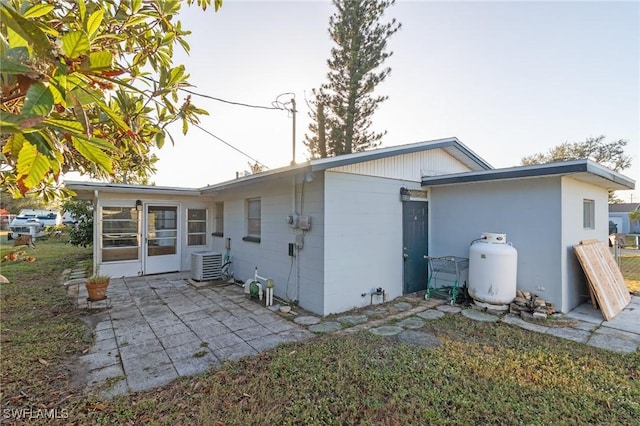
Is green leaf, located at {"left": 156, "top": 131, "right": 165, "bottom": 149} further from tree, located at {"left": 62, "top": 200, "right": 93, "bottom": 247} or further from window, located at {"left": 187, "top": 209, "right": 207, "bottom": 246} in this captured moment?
tree, located at {"left": 62, "top": 200, "right": 93, "bottom": 247}

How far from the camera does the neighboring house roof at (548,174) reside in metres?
4.73

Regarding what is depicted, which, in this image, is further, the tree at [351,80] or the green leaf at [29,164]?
the tree at [351,80]

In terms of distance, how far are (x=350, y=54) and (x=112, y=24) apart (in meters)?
12.8

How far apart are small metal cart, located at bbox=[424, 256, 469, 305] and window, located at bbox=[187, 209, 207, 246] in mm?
6922

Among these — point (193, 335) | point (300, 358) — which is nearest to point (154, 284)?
point (193, 335)

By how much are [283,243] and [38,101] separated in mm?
5471

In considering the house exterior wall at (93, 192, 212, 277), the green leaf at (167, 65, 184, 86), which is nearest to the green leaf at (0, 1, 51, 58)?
the green leaf at (167, 65, 184, 86)

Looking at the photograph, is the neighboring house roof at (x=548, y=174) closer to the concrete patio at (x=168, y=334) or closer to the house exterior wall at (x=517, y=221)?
the house exterior wall at (x=517, y=221)

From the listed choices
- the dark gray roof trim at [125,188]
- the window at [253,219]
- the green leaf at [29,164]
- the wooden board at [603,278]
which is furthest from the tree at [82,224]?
the wooden board at [603,278]

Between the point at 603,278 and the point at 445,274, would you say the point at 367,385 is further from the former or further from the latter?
the point at 603,278

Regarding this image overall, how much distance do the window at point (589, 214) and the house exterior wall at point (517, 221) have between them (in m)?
1.90

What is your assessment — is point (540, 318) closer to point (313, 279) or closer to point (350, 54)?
point (313, 279)

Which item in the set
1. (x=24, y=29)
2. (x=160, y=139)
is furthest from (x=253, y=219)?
(x=24, y=29)

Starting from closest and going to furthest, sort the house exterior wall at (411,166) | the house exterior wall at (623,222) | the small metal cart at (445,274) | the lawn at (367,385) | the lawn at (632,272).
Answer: the lawn at (367,385), the house exterior wall at (411,166), the small metal cart at (445,274), the lawn at (632,272), the house exterior wall at (623,222)
